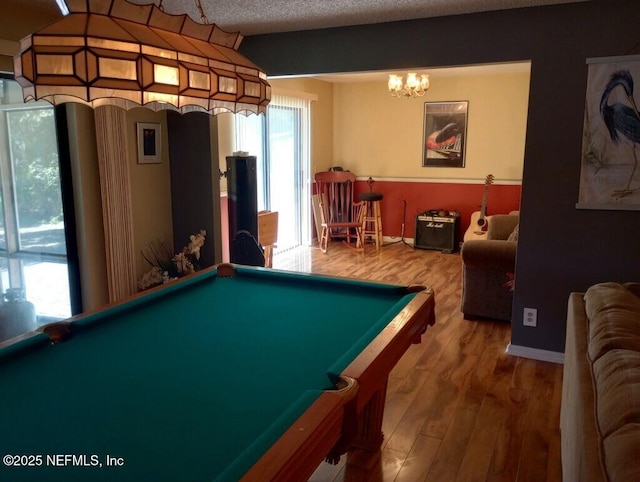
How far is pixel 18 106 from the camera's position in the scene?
3439mm

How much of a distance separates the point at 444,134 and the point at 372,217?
1542 mm

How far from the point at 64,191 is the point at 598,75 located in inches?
145

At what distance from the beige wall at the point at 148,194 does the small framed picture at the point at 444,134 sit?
397cm

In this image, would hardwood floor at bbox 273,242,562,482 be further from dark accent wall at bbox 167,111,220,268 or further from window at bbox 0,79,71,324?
window at bbox 0,79,71,324

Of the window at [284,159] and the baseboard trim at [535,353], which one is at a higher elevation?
the window at [284,159]

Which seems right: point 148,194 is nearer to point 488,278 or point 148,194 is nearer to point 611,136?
point 488,278

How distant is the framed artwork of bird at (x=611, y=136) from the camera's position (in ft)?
9.92

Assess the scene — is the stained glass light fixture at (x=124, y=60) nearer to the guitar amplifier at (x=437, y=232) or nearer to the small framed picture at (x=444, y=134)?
the guitar amplifier at (x=437, y=232)

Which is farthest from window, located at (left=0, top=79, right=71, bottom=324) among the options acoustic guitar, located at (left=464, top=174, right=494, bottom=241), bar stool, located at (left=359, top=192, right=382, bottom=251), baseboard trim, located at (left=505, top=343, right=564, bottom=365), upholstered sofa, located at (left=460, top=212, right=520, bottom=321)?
acoustic guitar, located at (left=464, top=174, right=494, bottom=241)

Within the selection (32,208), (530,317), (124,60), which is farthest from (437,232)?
(124,60)

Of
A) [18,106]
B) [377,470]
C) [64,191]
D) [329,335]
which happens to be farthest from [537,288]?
[18,106]

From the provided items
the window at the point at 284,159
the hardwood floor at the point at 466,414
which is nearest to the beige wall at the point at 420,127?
the window at the point at 284,159

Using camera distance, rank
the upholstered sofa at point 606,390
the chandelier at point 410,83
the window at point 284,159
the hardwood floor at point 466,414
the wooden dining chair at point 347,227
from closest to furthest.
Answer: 1. the upholstered sofa at point 606,390
2. the hardwood floor at point 466,414
3. the chandelier at point 410,83
4. the window at point 284,159
5. the wooden dining chair at point 347,227

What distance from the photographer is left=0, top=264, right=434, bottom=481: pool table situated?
1.19 meters
